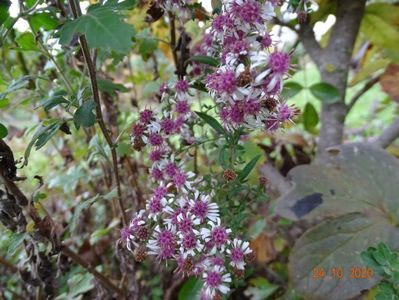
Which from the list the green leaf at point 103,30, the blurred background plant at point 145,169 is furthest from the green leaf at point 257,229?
the green leaf at point 103,30

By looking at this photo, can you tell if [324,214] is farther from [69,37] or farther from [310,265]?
[69,37]

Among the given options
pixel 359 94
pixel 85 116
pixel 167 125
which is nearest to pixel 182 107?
pixel 167 125

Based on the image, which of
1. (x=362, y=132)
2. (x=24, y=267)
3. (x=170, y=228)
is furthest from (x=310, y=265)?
(x=362, y=132)

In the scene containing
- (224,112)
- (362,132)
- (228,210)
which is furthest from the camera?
(362,132)

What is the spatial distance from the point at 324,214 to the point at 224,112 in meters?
0.43

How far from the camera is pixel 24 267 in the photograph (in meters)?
0.82

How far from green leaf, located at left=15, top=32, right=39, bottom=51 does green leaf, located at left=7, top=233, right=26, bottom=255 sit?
0.34 m

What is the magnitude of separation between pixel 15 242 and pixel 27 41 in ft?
1.18

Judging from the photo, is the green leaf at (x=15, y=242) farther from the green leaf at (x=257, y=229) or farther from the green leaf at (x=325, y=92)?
the green leaf at (x=325, y=92)

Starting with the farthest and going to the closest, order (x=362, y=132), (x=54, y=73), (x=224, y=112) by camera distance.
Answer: (x=362, y=132), (x=54, y=73), (x=224, y=112)

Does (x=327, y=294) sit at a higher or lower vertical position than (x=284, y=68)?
lower
